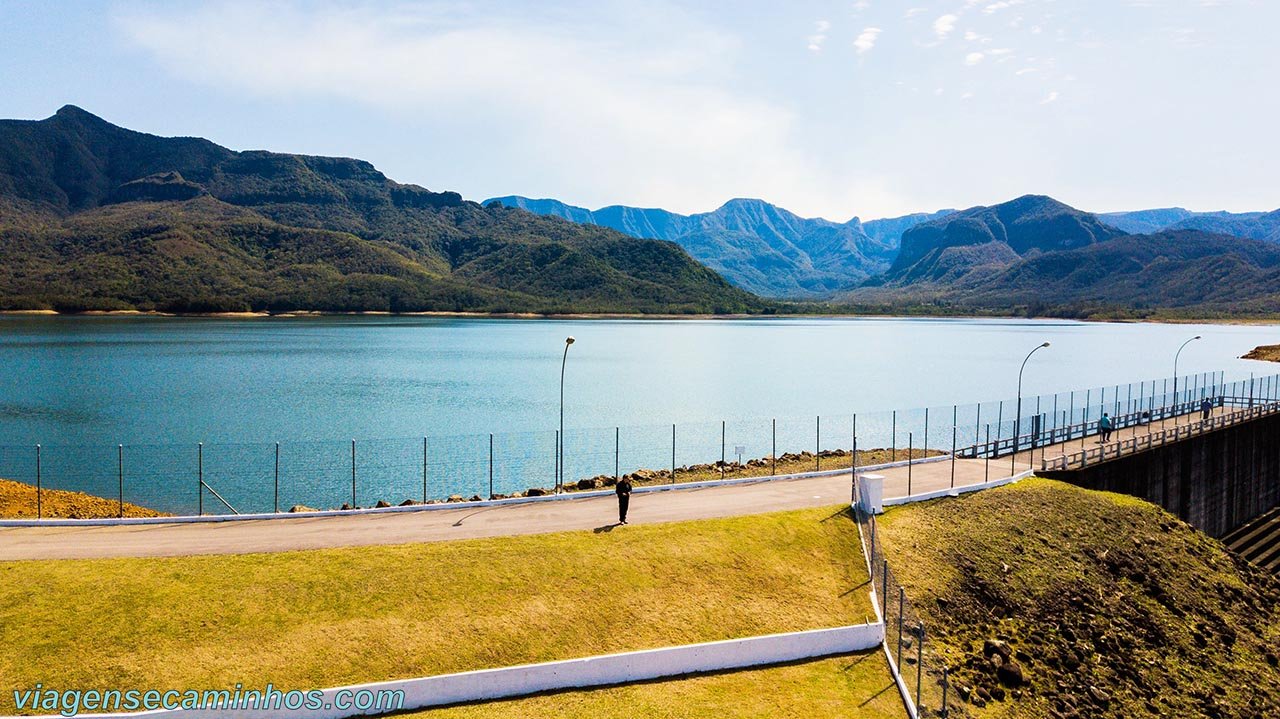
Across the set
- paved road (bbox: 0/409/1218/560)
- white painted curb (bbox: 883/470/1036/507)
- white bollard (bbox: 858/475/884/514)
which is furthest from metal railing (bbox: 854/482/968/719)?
paved road (bbox: 0/409/1218/560)

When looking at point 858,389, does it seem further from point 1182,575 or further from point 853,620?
point 853,620

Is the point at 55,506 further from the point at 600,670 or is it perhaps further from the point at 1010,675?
the point at 1010,675

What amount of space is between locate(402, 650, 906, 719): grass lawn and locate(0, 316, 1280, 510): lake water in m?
29.4

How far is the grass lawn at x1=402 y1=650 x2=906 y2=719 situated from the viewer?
67.2ft

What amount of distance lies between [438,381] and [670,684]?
94.5m

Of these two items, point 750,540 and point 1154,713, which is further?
point 750,540

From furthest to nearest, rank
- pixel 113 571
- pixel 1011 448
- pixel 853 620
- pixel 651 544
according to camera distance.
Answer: pixel 1011 448
pixel 651 544
pixel 853 620
pixel 113 571

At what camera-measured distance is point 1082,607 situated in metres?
→ 30.0

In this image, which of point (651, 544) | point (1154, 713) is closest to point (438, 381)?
point (651, 544)

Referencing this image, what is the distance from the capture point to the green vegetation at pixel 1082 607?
84.7ft

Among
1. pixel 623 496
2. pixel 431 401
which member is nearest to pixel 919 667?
pixel 623 496

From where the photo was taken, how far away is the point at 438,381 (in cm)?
11181

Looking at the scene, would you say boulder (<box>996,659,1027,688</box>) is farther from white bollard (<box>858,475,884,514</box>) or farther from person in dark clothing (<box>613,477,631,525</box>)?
person in dark clothing (<box>613,477,631,525</box>)

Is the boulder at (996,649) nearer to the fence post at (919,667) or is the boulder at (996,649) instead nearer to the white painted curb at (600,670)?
the fence post at (919,667)
